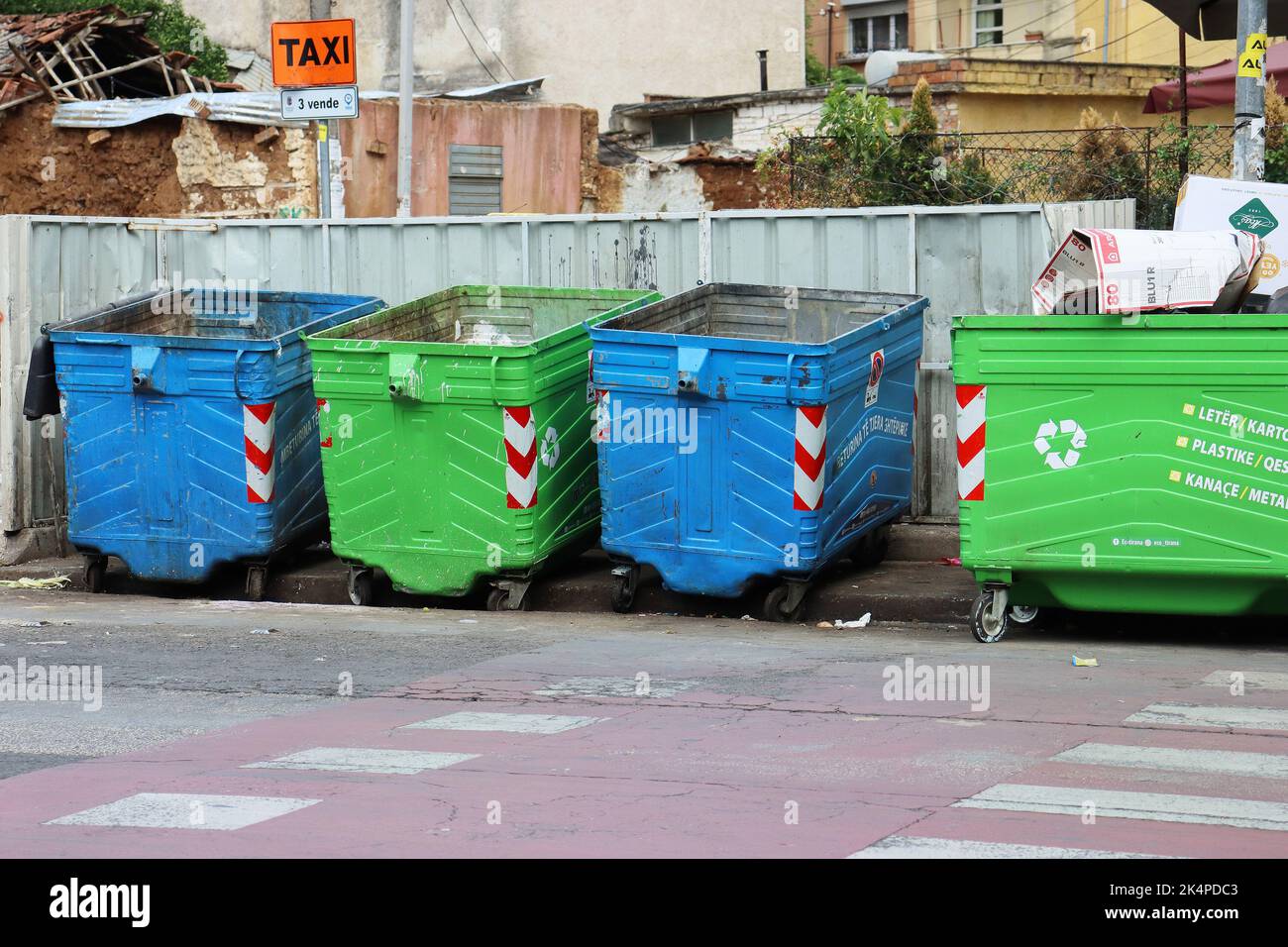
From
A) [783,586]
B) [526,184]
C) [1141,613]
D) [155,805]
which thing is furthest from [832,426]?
[526,184]

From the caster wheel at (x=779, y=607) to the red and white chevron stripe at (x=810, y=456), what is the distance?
618mm

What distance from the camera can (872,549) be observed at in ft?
36.3

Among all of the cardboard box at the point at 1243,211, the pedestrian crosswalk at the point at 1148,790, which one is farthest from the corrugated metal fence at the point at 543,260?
the pedestrian crosswalk at the point at 1148,790

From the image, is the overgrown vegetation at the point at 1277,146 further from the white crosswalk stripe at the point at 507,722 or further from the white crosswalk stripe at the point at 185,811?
the white crosswalk stripe at the point at 185,811

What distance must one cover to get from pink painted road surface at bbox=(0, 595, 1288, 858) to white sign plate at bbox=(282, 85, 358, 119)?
5621 millimetres

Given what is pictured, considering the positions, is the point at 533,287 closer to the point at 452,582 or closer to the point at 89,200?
the point at 452,582

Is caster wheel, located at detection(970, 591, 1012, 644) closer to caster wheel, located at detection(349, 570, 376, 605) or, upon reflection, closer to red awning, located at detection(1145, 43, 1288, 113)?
caster wheel, located at detection(349, 570, 376, 605)

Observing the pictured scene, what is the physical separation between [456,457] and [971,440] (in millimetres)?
3117

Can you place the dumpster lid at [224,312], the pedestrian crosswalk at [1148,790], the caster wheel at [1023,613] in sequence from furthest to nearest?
the dumpster lid at [224,312], the caster wheel at [1023,613], the pedestrian crosswalk at [1148,790]

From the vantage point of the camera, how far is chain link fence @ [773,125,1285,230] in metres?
14.0

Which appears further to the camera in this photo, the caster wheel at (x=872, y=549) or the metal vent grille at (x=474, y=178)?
the metal vent grille at (x=474, y=178)

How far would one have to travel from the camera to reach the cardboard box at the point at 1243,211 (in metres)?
10.8
